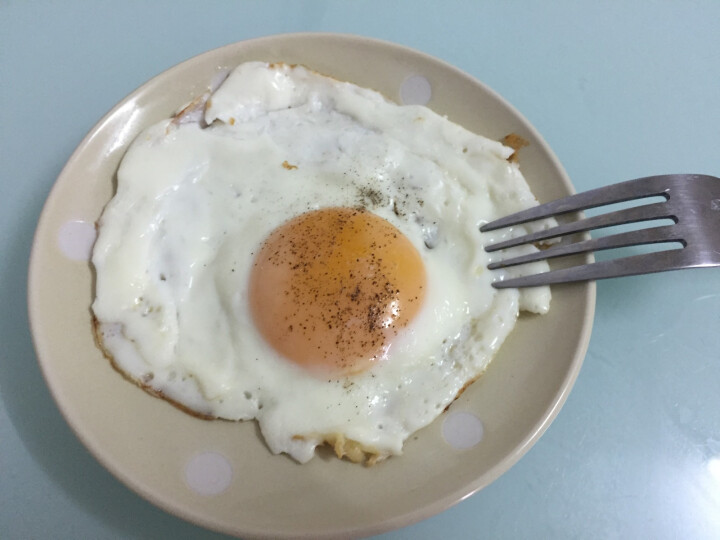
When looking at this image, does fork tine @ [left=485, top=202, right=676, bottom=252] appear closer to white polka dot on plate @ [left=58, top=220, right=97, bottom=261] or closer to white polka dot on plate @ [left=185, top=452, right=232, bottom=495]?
white polka dot on plate @ [left=185, top=452, right=232, bottom=495]

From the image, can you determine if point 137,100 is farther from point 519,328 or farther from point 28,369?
point 519,328

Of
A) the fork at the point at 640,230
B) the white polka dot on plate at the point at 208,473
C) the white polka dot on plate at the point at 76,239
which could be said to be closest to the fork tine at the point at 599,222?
the fork at the point at 640,230

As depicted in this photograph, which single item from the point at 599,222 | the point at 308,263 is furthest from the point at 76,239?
the point at 599,222

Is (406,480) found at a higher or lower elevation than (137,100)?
lower

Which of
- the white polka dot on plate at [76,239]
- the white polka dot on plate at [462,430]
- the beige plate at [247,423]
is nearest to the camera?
the beige plate at [247,423]

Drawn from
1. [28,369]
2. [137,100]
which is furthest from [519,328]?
[28,369]

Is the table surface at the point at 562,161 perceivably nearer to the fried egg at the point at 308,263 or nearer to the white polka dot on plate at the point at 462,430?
the white polka dot on plate at the point at 462,430

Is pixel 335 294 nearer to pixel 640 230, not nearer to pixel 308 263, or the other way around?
pixel 308 263

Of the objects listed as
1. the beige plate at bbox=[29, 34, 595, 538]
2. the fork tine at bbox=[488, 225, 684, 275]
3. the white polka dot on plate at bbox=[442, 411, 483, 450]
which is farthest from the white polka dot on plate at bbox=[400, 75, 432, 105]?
the white polka dot on plate at bbox=[442, 411, 483, 450]
